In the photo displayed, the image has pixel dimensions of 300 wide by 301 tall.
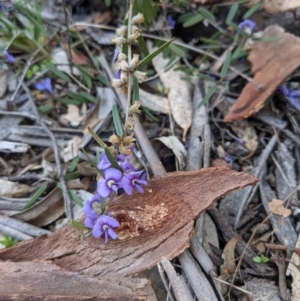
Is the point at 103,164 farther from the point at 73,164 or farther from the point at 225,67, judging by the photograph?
the point at 225,67

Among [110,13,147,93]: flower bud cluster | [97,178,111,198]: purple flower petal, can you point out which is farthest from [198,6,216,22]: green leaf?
[97,178,111,198]: purple flower petal

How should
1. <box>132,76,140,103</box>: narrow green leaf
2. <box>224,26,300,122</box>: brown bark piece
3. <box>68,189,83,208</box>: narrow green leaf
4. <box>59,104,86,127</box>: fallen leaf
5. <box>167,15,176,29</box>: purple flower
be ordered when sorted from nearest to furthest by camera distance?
<box>132,76,140,103</box>: narrow green leaf, <box>68,189,83,208</box>: narrow green leaf, <box>224,26,300,122</box>: brown bark piece, <box>59,104,86,127</box>: fallen leaf, <box>167,15,176,29</box>: purple flower

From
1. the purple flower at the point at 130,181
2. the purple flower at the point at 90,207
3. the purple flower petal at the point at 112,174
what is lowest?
the purple flower at the point at 90,207

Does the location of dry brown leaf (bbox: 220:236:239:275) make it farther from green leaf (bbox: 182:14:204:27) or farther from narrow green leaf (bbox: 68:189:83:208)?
green leaf (bbox: 182:14:204:27)

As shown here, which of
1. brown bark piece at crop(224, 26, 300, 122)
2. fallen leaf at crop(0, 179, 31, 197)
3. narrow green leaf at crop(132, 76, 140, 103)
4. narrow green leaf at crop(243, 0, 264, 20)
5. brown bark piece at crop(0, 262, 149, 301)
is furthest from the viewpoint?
narrow green leaf at crop(243, 0, 264, 20)

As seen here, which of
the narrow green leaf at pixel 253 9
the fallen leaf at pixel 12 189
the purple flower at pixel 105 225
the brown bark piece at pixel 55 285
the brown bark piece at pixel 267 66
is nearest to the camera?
the brown bark piece at pixel 55 285

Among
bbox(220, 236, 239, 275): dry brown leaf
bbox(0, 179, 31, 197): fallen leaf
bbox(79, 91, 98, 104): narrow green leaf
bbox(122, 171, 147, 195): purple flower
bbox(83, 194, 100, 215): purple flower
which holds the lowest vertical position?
bbox(220, 236, 239, 275): dry brown leaf

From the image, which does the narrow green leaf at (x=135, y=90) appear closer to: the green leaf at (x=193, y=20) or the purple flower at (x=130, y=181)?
the purple flower at (x=130, y=181)

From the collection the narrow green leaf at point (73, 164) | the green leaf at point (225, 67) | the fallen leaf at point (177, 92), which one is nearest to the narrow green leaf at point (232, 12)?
the green leaf at point (225, 67)
